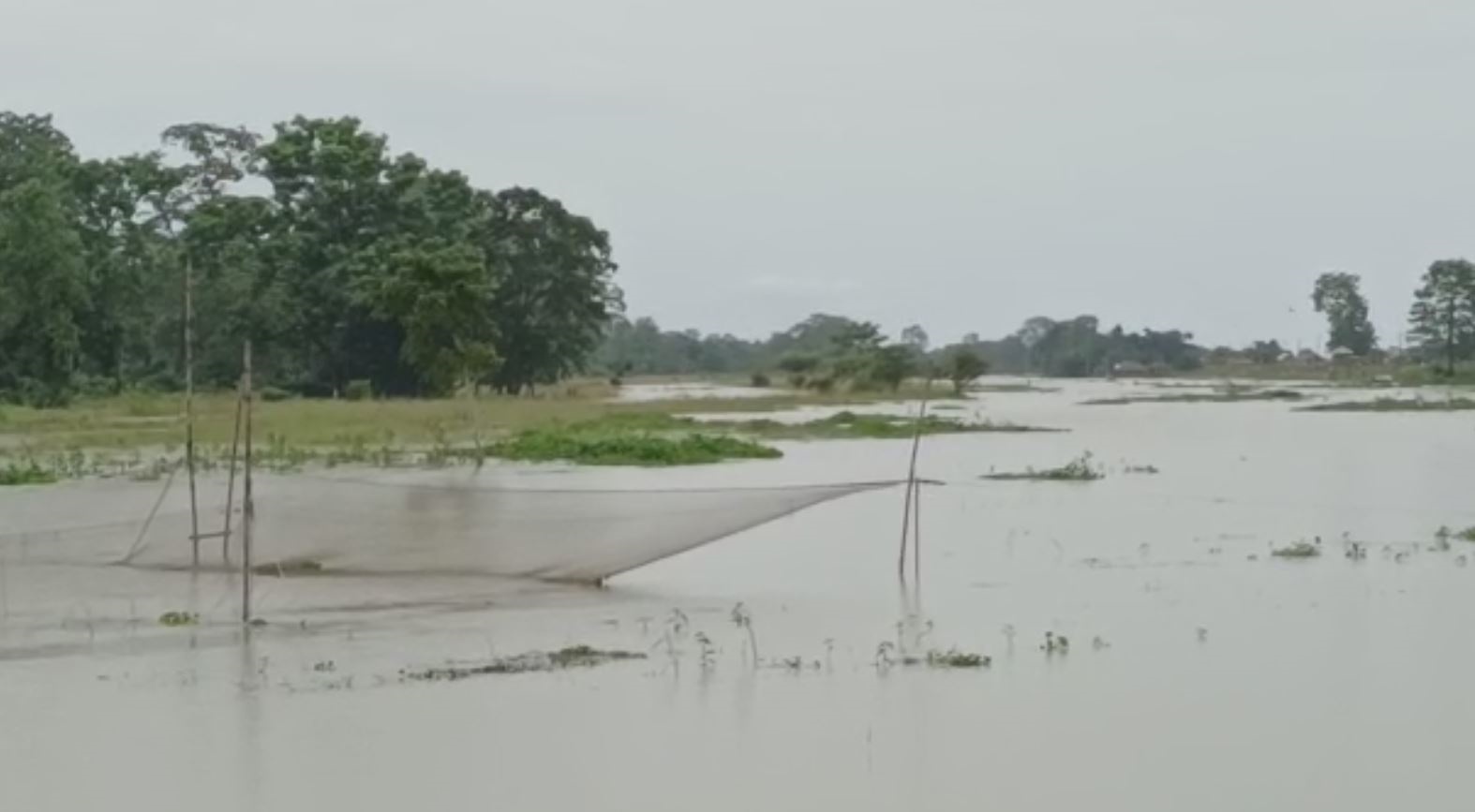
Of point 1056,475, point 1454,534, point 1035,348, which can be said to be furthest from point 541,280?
point 1035,348

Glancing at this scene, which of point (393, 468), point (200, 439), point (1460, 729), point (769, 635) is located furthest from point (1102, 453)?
point (1460, 729)

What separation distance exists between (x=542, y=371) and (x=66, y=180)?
8144 millimetres

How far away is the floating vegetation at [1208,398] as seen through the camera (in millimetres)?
35656

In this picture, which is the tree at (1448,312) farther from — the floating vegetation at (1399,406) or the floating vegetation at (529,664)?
the floating vegetation at (529,664)

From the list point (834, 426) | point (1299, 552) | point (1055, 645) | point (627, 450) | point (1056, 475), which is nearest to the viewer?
point (1055, 645)

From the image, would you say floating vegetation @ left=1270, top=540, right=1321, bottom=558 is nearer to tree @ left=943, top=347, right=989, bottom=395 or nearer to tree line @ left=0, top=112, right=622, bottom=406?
tree line @ left=0, top=112, right=622, bottom=406

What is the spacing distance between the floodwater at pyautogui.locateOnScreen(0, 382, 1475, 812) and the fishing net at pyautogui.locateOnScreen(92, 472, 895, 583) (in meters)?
0.17

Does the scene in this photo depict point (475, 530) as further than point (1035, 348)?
No

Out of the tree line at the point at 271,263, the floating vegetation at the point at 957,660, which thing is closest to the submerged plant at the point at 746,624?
the floating vegetation at the point at 957,660

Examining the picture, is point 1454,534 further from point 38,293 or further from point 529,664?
point 38,293

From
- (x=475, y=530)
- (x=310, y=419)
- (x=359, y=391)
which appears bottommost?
(x=475, y=530)

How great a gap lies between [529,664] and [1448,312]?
1670 inches

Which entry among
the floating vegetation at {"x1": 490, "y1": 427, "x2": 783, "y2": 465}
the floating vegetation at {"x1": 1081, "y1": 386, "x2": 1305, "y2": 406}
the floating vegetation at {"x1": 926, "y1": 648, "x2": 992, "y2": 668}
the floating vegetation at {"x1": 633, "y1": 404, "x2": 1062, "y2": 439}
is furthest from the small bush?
the floating vegetation at {"x1": 926, "y1": 648, "x2": 992, "y2": 668}

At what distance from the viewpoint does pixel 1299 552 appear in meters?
10.0
